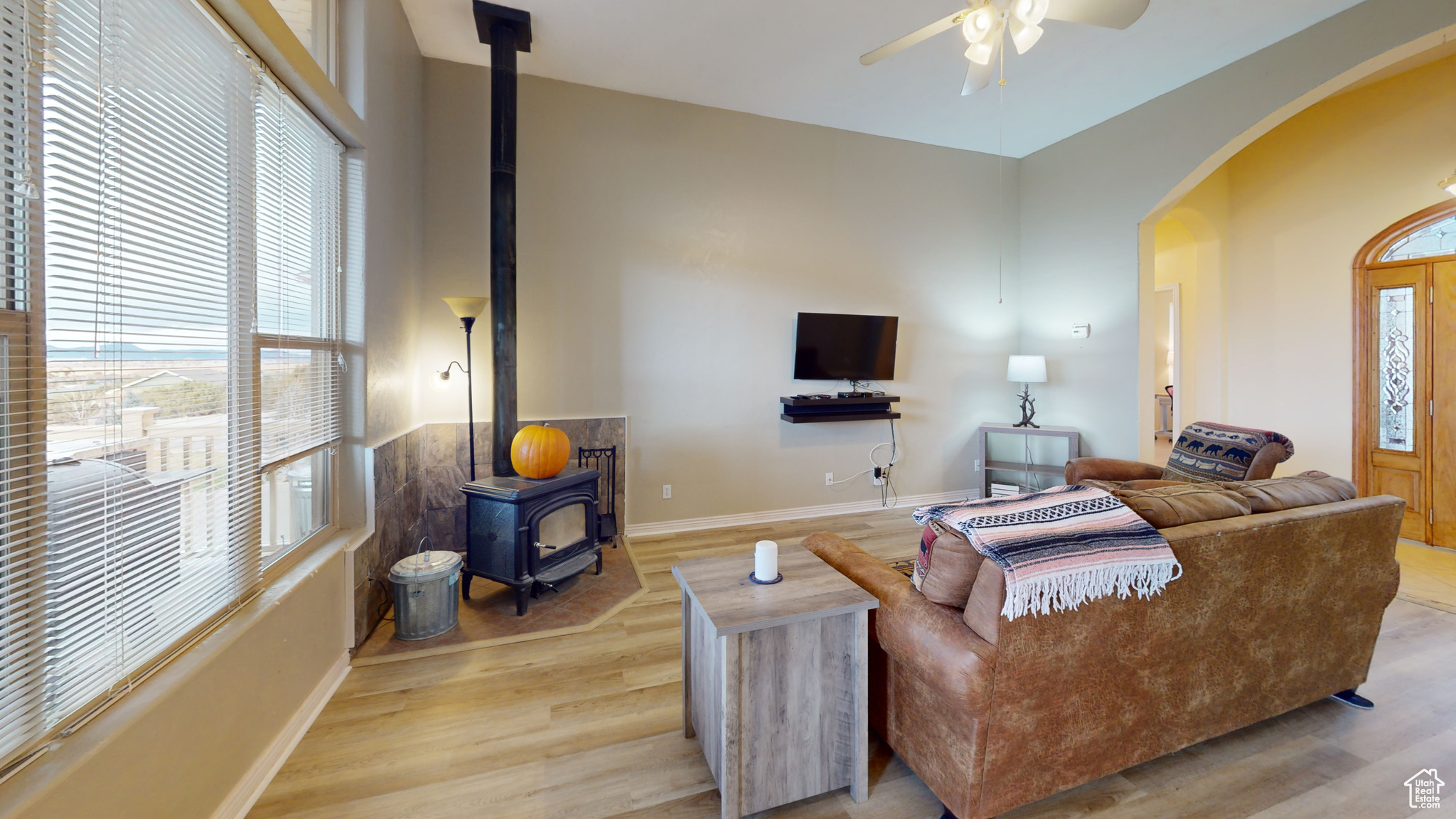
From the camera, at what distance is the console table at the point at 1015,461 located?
457 cm

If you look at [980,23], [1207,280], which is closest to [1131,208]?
[1207,280]

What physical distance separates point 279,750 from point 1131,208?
18.8 ft

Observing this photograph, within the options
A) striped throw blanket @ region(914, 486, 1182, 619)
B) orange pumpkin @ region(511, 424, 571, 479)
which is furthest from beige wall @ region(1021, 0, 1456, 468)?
orange pumpkin @ region(511, 424, 571, 479)

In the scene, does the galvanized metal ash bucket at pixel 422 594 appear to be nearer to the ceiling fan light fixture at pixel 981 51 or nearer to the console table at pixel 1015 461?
the ceiling fan light fixture at pixel 981 51

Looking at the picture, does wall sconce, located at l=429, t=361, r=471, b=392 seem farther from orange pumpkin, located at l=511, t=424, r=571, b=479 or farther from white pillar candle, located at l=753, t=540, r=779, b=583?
white pillar candle, located at l=753, t=540, r=779, b=583

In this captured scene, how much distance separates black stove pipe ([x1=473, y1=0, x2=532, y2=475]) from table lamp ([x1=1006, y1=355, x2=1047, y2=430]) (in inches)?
158

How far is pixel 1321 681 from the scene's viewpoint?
193cm

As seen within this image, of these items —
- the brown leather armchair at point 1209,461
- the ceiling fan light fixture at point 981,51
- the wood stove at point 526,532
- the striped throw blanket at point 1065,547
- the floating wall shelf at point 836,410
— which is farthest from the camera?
the floating wall shelf at point 836,410

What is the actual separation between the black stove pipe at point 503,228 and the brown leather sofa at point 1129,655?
2.10 m

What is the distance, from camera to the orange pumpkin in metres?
2.94

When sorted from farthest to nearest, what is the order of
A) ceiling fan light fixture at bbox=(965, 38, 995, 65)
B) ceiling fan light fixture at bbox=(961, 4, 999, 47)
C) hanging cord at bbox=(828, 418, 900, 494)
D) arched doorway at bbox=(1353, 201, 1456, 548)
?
hanging cord at bbox=(828, 418, 900, 494), arched doorway at bbox=(1353, 201, 1456, 548), ceiling fan light fixture at bbox=(965, 38, 995, 65), ceiling fan light fixture at bbox=(961, 4, 999, 47)

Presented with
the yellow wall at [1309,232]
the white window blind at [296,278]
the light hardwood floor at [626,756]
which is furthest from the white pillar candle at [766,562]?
the yellow wall at [1309,232]

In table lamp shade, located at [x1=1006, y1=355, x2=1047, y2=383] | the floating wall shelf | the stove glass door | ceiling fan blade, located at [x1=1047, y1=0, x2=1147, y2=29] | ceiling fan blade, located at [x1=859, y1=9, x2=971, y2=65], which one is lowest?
the stove glass door

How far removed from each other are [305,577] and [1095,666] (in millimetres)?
2489
